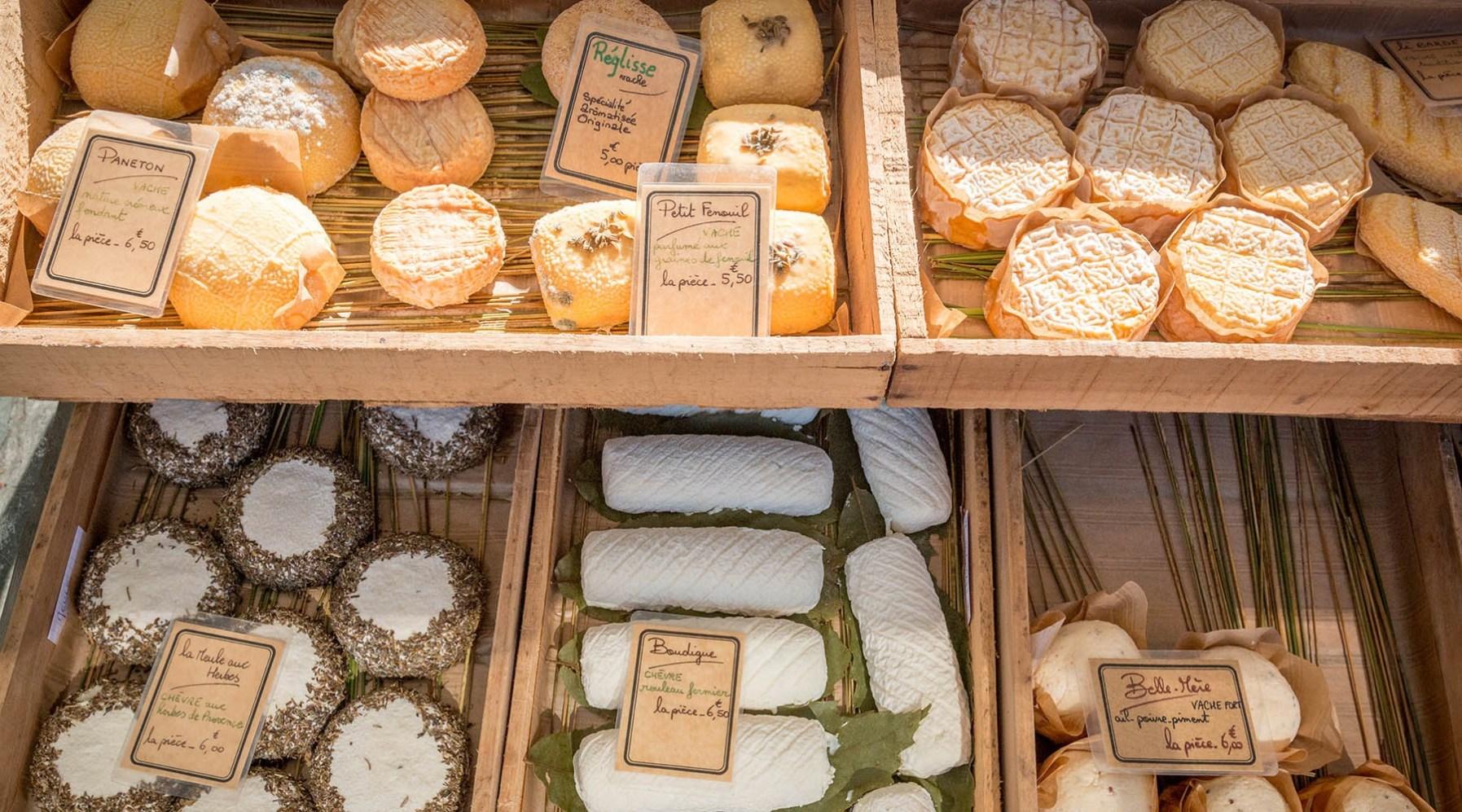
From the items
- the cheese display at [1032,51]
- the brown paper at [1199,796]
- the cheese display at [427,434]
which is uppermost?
the cheese display at [1032,51]

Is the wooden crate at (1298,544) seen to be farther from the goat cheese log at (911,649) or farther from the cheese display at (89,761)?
the cheese display at (89,761)

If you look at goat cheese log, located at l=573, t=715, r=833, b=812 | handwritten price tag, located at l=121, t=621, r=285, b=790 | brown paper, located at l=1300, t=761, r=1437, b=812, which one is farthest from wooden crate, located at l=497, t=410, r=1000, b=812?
brown paper, located at l=1300, t=761, r=1437, b=812

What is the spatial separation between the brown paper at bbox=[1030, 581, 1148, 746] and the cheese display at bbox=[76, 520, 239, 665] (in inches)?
63.6

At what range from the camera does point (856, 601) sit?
1.88 meters

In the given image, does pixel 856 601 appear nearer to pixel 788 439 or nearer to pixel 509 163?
pixel 788 439

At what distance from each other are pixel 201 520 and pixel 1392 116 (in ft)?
8.80

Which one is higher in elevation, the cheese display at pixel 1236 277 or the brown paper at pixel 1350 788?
the cheese display at pixel 1236 277

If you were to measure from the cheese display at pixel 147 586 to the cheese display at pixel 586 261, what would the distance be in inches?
34.8

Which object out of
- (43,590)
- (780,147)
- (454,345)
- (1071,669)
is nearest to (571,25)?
(780,147)

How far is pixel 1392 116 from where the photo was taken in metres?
1.94

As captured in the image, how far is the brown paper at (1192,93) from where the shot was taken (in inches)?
76.8

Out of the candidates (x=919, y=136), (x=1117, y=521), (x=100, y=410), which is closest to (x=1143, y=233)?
(x=919, y=136)

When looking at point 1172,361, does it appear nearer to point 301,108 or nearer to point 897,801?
point 897,801

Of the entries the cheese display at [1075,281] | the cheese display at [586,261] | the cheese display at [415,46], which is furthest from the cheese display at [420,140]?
the cheese display at [1075,281]
